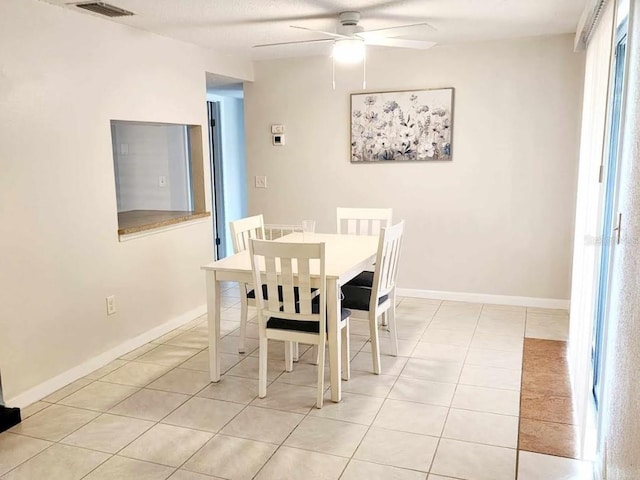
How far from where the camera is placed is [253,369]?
11.3 ft

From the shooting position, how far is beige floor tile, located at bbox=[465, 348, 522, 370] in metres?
3.44

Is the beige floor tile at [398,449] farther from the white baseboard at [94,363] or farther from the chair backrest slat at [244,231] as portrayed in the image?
the white baseboard at [94,363]

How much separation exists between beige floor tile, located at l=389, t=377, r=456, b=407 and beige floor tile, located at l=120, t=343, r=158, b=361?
1780 millimetres

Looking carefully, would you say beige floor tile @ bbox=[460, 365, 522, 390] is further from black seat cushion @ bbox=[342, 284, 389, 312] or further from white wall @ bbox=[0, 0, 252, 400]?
white wall @ bbox=[0, 0, 252, 400]

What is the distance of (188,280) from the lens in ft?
14.6

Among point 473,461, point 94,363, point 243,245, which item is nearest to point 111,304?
point 94,363

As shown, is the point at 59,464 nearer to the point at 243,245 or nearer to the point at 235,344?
the point at 235,344

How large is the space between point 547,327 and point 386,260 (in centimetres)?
169

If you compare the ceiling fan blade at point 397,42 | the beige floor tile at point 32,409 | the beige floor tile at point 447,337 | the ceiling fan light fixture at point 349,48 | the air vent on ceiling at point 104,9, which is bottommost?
the beige floor tile at point 32,409

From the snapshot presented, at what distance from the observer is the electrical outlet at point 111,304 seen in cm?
361

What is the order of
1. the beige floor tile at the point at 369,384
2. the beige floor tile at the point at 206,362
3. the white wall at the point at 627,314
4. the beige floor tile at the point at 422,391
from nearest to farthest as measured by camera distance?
the white wall at the point at 627,314, the beige floor tile at the point at 422,391, the beige floor tile at the point at 369,384, the beige floor tile at the point at 206,362

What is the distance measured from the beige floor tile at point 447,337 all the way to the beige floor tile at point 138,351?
6.38 feet

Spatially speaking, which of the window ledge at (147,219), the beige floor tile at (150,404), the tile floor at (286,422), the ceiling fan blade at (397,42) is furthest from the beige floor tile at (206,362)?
the ceiling fan blade at (397,42)

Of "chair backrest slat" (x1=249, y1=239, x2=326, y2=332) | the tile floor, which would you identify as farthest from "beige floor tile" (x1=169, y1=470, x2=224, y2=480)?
"chair backrest slat" (x1=249, y1=239, x2=326, y2=332)
